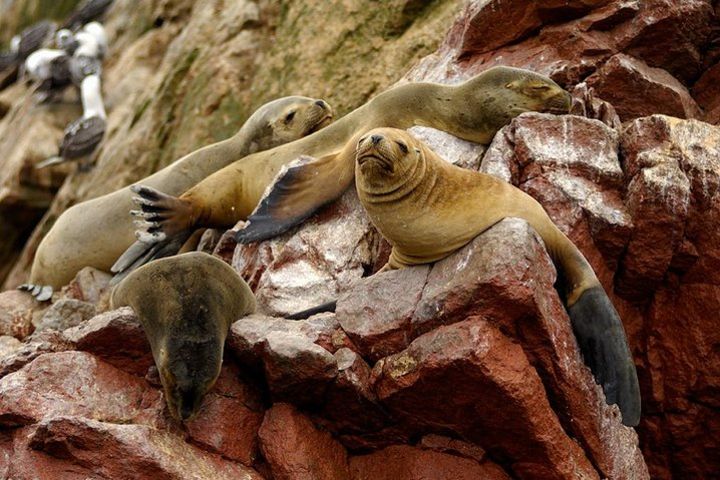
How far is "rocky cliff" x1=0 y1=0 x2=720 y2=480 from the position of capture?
4.86m

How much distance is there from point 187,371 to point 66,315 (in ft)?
7.30

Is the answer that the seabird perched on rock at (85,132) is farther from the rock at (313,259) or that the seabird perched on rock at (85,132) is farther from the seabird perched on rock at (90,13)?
the rock at (313,259)

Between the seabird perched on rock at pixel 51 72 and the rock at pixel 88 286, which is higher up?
the rock at pixel 88 286

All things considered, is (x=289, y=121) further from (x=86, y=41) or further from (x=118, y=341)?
(x=86, y=41)

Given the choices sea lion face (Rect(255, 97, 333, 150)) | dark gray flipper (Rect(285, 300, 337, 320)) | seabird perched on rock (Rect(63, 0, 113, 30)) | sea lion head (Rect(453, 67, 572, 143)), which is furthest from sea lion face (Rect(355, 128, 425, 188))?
seabird perched on rock (Rect(63, 0, 113, 30))

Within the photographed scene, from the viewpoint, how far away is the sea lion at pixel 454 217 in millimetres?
5094

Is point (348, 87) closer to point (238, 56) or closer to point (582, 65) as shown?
point (238, 56)

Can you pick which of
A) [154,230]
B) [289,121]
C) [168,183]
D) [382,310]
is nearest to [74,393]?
[382,310]

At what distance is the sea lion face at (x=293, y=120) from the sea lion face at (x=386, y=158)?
108 inches

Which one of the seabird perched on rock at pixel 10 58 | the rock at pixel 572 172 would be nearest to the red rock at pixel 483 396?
the rock at pixel 572 172

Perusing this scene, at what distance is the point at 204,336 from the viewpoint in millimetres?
5148

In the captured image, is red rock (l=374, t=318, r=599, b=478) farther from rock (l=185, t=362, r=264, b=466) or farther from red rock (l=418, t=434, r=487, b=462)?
rock (l=185, t=362, r=264, b=466)

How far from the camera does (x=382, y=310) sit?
17.1 feet

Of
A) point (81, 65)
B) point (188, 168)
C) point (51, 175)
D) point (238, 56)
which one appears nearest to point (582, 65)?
point (188, 168)
